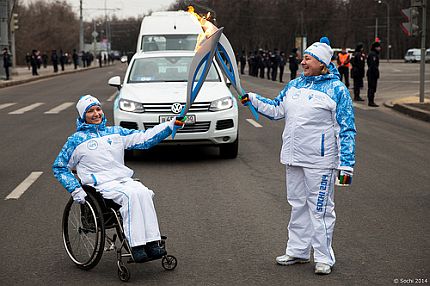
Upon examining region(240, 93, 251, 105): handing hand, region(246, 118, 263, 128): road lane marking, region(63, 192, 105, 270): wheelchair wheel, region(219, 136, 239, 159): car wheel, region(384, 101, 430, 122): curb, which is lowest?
region(384, 101, 430, 122): curb

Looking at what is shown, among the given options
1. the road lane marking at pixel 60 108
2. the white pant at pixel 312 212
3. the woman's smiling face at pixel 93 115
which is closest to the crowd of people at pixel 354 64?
the white pant at pixel 312 212

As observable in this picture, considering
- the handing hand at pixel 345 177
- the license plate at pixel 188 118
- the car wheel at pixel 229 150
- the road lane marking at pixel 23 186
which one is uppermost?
the handing hand at pixel 345 177

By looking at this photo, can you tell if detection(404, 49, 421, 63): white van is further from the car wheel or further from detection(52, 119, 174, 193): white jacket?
detection(52, 119, 174, 193): white jacket

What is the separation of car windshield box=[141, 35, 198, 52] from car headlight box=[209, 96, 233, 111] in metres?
6.22

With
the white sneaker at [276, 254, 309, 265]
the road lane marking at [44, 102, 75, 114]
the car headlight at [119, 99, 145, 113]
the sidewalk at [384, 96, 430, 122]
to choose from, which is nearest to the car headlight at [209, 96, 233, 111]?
the car headlight at [119, 99, 145, 113]

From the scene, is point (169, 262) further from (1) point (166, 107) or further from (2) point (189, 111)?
(2) point (189, 111)

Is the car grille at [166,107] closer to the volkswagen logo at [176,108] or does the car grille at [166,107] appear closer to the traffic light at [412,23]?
the volkswagen logo at [176,108]

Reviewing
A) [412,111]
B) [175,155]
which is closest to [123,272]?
[175,155]

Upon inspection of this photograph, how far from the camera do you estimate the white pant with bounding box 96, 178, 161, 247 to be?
548 cm

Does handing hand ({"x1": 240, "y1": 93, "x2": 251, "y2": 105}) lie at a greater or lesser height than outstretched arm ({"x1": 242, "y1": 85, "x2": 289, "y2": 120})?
greater

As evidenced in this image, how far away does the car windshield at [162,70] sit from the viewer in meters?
12.7

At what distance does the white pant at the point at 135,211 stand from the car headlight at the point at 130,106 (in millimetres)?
5855

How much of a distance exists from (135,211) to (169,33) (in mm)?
13521

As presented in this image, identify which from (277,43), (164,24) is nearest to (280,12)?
(277,43)
